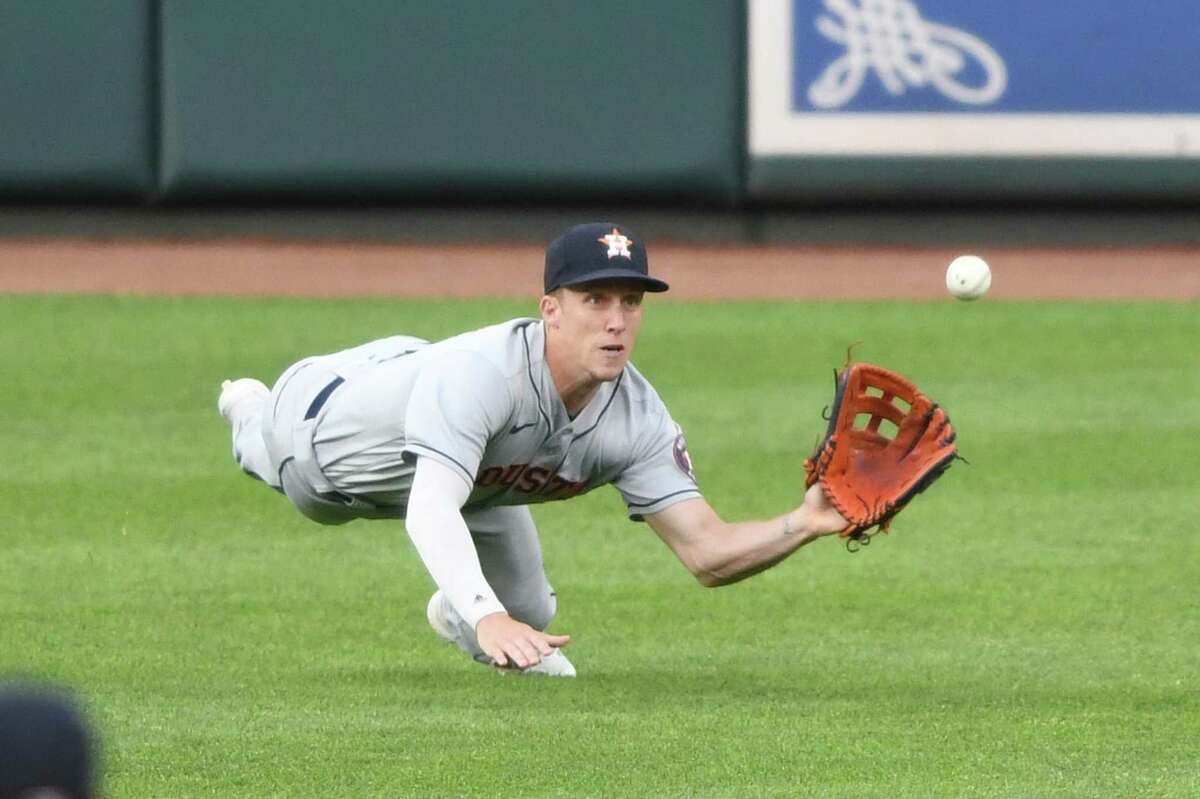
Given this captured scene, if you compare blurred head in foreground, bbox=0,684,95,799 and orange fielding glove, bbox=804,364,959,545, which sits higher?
blurred head in foreground, bbox=0,684,95,799

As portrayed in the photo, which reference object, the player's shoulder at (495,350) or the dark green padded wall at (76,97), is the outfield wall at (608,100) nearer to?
the dark green padded wall at (76,97)

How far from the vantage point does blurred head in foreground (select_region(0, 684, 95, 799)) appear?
1.62m

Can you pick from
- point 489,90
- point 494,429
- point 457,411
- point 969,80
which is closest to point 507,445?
point 494,429

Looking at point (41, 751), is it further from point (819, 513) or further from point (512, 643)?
point (819, 513)

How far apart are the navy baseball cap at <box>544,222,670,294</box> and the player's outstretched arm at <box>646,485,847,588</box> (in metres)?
0.61

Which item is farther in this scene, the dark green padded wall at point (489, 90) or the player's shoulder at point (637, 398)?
the dark green padded wall at point (489, 90)

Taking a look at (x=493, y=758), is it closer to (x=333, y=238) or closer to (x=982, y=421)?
(x=982, y=421)

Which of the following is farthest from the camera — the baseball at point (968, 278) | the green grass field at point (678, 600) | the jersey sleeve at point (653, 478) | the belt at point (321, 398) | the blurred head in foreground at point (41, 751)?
the baseball at point (968, 278)

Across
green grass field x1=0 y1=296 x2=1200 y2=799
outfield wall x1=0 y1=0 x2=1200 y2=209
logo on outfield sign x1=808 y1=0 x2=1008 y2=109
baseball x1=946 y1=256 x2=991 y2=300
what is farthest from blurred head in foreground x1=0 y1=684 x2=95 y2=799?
Answer: logo on outfield sign x1=808 y1=0 x2=1008 y2=109

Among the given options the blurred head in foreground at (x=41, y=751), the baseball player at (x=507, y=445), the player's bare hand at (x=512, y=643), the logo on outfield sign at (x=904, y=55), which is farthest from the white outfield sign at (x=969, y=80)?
the blurred head in foreground at (x=41, y=751)

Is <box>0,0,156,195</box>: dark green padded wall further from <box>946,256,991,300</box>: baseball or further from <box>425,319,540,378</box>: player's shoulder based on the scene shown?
<box>425,319,540,378</box>: player's shoulder

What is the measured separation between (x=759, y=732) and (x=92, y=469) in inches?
180

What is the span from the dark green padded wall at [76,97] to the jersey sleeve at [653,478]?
27.3 feet

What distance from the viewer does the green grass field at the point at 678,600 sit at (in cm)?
434
